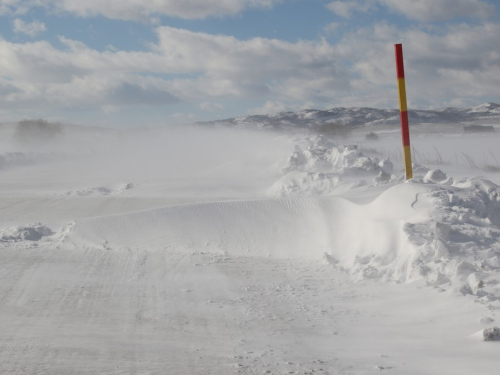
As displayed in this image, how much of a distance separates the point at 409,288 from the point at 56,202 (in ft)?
24.7

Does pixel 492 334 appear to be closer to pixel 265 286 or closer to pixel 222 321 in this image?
pixel 222 321

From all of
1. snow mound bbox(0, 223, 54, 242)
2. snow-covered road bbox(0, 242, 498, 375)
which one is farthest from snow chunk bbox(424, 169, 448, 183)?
snow mound bbox(0, 223, 54, 242)

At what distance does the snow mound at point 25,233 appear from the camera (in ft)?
23.6

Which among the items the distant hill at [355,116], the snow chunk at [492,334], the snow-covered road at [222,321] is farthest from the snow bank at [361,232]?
the distant hill at [355,116]

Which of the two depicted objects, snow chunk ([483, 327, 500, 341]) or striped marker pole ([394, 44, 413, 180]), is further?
striped marker pole ([394, 44, 413, 180])

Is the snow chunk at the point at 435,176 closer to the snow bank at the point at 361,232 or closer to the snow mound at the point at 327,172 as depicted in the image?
the snow bank at the point at 361,232

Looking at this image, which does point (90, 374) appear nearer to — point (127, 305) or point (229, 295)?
point (127, 305)

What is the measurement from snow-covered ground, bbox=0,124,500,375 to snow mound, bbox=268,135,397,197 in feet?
0.70

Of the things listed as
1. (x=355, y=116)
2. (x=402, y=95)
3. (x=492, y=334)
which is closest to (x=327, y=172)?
(x=402, y=95)

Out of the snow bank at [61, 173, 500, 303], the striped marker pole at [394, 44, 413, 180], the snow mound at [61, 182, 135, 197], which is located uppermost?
the striped marker pole at [394, 44, 413, 180]

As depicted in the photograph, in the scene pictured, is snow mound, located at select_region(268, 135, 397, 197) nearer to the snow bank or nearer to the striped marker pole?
the striped marker pole

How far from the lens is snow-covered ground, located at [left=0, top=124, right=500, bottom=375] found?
3.50 m

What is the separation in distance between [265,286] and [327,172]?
19.8 ft

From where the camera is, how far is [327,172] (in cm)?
1109
